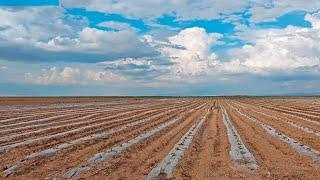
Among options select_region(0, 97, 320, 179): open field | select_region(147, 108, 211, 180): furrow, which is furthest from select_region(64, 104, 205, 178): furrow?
select_region(147, 108, 211, 180): furrow

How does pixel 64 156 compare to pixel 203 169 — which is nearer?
pixel 203 169

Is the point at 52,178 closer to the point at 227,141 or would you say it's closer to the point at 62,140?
the point at 62,140

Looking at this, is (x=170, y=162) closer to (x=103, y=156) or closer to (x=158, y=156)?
(x=158, y=156)

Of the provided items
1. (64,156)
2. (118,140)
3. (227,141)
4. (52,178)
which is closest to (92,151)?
(64,156)

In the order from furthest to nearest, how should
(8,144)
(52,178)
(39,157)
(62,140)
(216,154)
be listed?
(62,140), (8,144), (216,154), (39,157), (52,178)

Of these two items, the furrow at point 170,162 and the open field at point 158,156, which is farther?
the open field at point 158,156

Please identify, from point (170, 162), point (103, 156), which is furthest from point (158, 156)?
point (103, 156)

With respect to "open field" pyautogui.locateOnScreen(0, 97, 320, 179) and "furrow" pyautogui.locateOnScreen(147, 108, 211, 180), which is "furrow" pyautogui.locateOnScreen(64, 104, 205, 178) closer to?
"open field" pyautogui.locateOnScreen(0, 97, 320, 179)

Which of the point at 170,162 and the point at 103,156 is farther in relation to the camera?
the point at 103,156

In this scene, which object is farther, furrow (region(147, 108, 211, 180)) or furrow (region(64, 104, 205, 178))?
furrow (region(64, 104, 205, 178))

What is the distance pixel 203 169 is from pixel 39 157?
4.98 meters

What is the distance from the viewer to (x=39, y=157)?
1345 cm

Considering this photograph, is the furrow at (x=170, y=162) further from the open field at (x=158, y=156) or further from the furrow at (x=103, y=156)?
the furrow at (x=103, y=156)

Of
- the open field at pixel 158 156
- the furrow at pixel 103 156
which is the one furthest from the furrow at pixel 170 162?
the furrow at pixel 103 156
